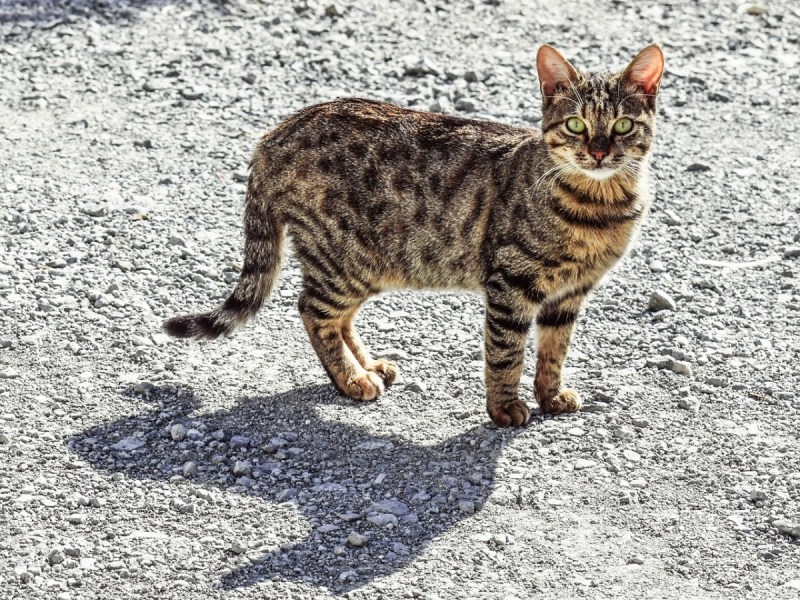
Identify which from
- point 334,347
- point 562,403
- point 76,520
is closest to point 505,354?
point 562,403

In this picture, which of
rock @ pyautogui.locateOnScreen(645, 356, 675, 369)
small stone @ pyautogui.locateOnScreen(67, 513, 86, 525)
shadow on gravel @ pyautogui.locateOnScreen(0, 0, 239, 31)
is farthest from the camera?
shadow on gravel @ pyautogui.locateOnScreen(0, 0, 239, 31)

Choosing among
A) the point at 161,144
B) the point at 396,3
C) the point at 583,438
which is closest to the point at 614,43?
the point at 396,3

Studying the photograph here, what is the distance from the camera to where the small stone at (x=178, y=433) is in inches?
220

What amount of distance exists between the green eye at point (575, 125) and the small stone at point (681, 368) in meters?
1.45

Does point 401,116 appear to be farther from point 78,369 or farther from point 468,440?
point 78,369

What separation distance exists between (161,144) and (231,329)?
2.74 meters

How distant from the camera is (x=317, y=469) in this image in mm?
5430

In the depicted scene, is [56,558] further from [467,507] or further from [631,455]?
[631,455]

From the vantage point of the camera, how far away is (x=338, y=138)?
590cm

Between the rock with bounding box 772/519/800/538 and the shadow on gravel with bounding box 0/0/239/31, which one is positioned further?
the shadow on gravel with bounding box 0/0/239/31

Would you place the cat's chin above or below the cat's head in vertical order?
below

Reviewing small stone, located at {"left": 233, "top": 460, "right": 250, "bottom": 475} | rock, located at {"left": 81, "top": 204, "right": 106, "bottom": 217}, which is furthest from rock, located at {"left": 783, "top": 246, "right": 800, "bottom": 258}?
rock, located at {"left": 81, "top": 204, "right": 106, "bottom": 217}

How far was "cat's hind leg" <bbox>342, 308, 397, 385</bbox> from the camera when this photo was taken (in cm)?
616

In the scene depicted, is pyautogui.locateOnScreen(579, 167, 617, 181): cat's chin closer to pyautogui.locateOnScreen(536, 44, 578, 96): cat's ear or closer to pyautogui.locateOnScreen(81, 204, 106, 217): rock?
pyautogui.locateOnScreen(536, 44, 578, 96): cat's ear
